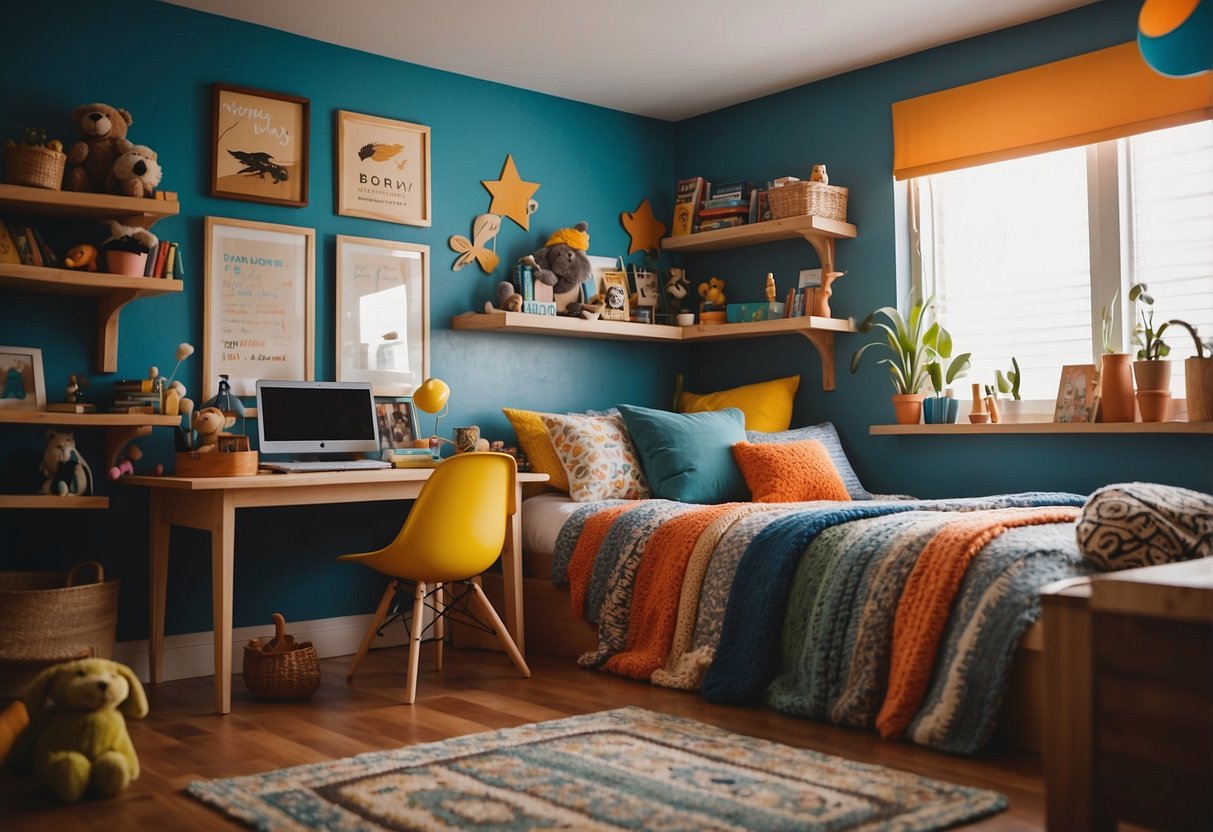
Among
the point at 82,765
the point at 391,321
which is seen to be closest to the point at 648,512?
the point at 391,321

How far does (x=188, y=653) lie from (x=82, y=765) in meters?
1.42

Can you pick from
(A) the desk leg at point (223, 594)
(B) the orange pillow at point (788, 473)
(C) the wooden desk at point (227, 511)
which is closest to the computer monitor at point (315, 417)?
(C) the wooden desk at point (227, 511)

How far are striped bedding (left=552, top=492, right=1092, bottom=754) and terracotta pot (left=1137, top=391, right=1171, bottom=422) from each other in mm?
379

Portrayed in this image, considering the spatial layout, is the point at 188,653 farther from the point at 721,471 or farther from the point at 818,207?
the point at 818,207

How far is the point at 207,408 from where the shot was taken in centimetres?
338

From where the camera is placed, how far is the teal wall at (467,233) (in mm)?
3545

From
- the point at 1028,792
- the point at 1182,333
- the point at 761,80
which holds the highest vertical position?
the point at 761,80

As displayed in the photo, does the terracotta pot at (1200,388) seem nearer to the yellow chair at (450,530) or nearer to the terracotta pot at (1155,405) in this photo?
the terracotta pot at (1155,405)

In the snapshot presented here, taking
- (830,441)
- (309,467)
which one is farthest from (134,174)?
(830,441)

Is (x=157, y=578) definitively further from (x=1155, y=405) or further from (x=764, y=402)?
(x=1155, y=405)

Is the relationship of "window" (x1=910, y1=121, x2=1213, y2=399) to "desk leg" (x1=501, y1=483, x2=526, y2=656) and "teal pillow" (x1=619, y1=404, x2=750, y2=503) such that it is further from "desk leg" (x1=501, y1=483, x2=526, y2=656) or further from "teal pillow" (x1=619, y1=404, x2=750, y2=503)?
"desk leg" (x1=501, y1=483, x2=526, y2=656)

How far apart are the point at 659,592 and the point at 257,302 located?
174cm

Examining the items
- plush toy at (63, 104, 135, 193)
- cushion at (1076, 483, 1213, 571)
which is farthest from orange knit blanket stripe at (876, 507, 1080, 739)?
plush toy at (63, 104, 135, 193)

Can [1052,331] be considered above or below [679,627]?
above
